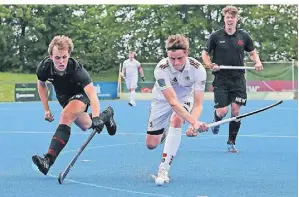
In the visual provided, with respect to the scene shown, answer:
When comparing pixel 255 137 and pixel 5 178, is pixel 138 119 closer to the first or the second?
pixel 255 137

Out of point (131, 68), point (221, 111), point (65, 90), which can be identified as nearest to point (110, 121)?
point (65, 90)

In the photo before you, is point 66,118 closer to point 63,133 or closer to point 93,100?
point 63,133

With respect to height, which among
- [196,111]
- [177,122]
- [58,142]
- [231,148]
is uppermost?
[196,111]

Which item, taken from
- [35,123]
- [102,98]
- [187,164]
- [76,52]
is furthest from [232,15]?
[76,52]

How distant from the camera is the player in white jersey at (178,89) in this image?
6699 millimetres

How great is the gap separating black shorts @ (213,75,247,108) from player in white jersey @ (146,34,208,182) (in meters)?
2.27

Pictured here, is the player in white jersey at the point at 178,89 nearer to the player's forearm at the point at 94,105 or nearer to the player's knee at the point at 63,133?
the player's forearm at the point at 94,105

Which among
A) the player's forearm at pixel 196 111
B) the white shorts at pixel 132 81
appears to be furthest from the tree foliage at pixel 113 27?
the player's forearm at pixel 196 111

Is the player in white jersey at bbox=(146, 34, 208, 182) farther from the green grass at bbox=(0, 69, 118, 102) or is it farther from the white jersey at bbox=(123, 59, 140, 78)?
the green grass at bbox=(0, 69, 118, 102)

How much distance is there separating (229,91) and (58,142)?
337 centimetres

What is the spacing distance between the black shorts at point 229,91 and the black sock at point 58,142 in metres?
3.08

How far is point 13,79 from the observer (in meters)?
38.3

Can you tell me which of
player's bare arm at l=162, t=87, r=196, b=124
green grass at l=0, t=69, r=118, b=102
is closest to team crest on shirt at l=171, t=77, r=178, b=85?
player's bare arm at l=162, t=87, r=196, b=124

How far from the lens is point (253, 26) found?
40438 millimetres
